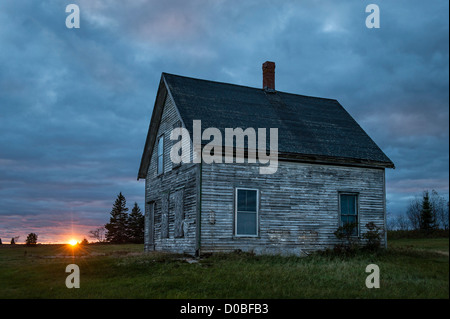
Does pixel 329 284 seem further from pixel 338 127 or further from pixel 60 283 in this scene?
pixel 338 127

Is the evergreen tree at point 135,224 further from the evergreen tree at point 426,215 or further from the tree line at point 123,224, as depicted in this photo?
→ the evergreen tree at point 426,215

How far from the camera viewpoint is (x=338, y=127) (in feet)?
75.2

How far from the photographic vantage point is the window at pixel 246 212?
17.9 metres

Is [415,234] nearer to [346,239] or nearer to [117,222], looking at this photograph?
[346,239]

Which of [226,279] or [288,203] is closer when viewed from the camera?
Answer: [226,279]

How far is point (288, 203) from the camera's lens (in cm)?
1888

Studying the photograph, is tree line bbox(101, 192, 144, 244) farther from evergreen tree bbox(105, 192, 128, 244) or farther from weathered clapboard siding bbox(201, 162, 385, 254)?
weathered clapboard siding bbox(201, 162, 385, 254)

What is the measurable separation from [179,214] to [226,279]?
7.45 metres

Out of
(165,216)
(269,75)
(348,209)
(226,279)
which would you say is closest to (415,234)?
(348,209)

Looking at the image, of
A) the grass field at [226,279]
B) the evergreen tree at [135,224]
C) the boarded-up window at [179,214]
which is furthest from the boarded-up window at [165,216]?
the evergreen tree at [135,224]

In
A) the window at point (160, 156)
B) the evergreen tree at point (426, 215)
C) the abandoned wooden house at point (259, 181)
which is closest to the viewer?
the abandoned wooden house at point (259, 181)

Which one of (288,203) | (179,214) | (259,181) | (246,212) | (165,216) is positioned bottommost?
(165,216)

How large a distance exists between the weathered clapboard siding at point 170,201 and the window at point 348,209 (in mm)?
6729
